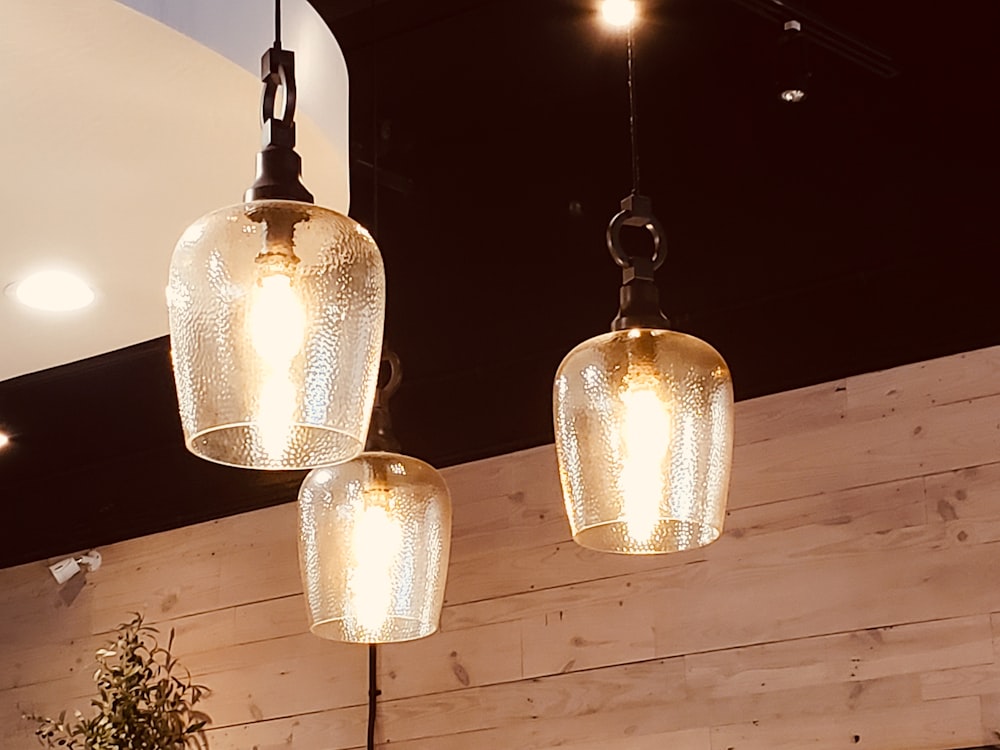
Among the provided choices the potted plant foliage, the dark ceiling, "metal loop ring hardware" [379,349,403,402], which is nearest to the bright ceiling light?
"metal loop ring hardware" [379,349,403,402]

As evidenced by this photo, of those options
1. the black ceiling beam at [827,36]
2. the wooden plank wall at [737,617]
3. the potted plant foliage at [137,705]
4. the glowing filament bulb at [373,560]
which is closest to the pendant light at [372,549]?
the glowing filament bulb at [373,560]

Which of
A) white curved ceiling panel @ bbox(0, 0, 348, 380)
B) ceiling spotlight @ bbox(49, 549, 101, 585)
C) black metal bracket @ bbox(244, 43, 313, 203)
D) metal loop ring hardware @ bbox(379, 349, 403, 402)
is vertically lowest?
black metal bracket @ bbox(244, 43, 313, 203)

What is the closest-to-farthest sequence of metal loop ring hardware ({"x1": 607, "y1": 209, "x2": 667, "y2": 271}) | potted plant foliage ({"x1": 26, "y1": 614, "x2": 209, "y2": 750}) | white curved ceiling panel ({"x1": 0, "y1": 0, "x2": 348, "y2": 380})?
metal loop ring hardware ({"x1": 607, "y1": 209, "x2": 667, "y2": 271})
white curved ceiling panel ({"x1": 0, "y1": 0, "x2": 348, "y2": 380})
potted plant foliage ({"x1": 26, "y1": 614, "x2": 209, "y2": 750})

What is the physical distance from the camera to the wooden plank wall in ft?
9.02

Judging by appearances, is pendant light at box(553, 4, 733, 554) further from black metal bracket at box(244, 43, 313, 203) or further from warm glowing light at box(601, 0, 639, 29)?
warm glowing light at box(601, 0, 639, 29)

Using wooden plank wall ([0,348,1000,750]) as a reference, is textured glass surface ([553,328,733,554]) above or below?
below

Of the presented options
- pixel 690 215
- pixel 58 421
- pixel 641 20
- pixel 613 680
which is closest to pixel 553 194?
pixel 690 215

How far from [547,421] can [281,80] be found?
6.99 feet

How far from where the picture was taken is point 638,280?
157cm

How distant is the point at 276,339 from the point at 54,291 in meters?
1.35

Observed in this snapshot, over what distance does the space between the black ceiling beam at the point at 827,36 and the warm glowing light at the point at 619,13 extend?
6.9 inches

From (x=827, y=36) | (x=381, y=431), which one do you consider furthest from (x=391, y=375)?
(x=827, y=36)

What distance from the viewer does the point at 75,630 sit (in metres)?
3.99

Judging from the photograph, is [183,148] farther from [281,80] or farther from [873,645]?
[873,645]
